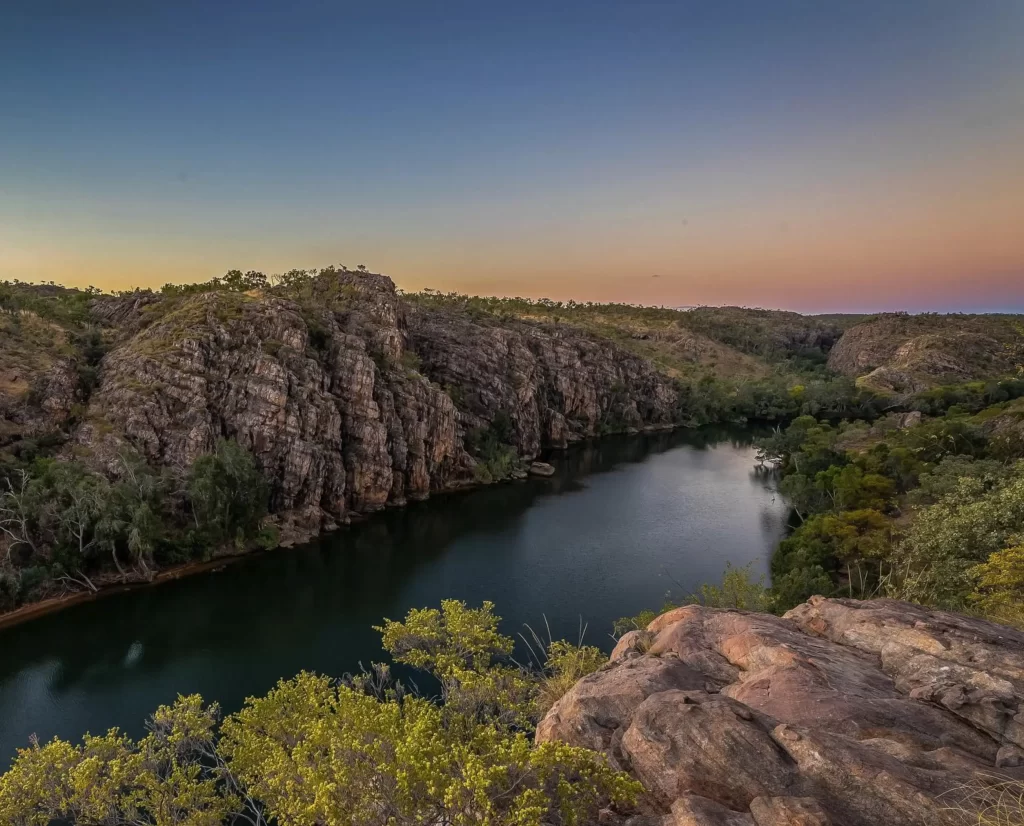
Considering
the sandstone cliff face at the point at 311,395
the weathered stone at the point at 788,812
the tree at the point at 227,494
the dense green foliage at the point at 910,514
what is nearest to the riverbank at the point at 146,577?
the sandstone cliff face at the point at 311,395

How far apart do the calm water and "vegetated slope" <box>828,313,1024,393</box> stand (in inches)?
3037

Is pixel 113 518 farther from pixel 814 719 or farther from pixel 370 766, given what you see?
pixel 814 719

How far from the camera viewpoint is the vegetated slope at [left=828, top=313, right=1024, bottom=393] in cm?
12975

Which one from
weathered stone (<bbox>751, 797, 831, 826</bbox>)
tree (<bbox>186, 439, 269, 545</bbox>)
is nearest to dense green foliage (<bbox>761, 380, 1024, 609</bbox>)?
weathered stone (<bbox>751, 797, 831, 826</bbox>)

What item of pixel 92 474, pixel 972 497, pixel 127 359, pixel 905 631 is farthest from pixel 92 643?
pixel 972 497

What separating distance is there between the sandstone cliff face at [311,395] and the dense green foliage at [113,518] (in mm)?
4938

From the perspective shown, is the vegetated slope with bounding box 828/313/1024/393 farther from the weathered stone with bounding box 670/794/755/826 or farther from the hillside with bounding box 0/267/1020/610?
the weathered stone with bounding box 670/794/755/826

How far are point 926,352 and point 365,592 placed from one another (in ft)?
482

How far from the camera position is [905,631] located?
15391 mm

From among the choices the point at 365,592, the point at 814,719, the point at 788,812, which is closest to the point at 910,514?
the point at 814,719

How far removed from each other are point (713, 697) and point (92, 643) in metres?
43.4

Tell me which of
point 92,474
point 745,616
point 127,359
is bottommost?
point 92,474

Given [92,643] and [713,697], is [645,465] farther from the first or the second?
[713,697]

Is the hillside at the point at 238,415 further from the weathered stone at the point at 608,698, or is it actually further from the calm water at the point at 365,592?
the weathered stone at the point at 608,698
